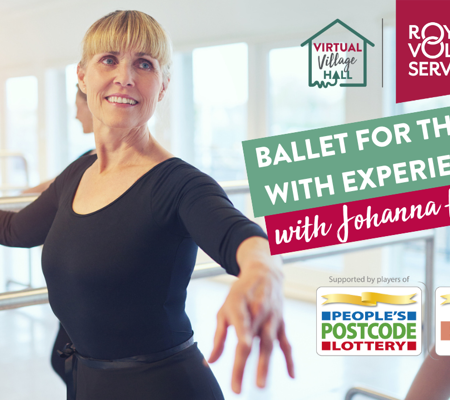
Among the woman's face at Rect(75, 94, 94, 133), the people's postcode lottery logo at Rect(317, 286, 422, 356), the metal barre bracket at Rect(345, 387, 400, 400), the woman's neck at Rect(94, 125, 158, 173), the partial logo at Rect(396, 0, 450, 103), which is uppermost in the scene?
the partial logo at Rect(396, 0, 450, 103)

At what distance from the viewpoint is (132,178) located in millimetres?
861

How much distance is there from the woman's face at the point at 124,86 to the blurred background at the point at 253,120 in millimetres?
1322

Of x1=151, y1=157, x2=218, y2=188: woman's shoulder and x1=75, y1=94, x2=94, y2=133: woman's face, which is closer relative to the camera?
x1=151, y1=157, x2=218, y2=188: woman's shoulder

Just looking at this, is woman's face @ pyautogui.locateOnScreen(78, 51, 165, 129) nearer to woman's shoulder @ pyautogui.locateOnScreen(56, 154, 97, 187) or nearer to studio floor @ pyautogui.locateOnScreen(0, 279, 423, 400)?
woman's shoulder @ pyautogui.locateOnScreen(56, 154, 97, 187)

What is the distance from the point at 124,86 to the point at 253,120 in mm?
3846

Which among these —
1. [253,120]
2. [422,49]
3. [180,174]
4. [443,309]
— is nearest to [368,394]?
[443,309]

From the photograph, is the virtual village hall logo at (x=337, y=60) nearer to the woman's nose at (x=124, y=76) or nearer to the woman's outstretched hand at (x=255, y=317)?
the woman's nose at (x=124, y=76)

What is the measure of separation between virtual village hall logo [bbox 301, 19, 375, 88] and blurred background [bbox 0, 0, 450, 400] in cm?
5

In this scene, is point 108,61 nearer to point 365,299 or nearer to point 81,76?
point 81,76

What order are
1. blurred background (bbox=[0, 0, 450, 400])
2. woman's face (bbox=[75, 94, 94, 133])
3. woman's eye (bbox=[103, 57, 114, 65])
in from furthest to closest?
blurred background (bbox=[0, 0, 450, 400])
woman's face (bbox=[75, 94, 94, 133])
woman's eye (bbox=[103, 57, 114, 65])

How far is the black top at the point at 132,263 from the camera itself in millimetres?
782

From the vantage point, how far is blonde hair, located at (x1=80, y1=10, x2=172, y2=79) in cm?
85

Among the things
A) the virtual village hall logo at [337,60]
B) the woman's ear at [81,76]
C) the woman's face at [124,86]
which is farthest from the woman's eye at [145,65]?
the virtual village hall logo at [337,60]

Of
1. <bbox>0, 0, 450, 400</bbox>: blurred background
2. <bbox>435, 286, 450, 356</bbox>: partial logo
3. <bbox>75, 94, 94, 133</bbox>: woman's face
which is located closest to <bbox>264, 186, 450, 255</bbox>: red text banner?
<bbox>0, 0, 450, 400</bbox>: blurred background
